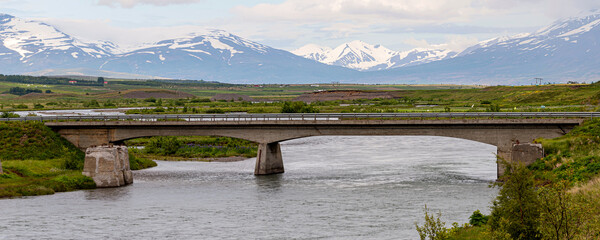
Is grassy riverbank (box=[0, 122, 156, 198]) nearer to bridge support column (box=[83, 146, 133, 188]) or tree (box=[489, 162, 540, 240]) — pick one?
bridge support column (box=[83, 146, 133, 188])

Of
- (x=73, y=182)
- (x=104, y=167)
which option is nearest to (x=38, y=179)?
(x=73, y=182)

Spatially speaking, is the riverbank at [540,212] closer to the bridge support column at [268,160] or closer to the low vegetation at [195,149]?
the bridge support column at [268,160]

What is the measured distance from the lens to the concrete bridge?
70.0 metres

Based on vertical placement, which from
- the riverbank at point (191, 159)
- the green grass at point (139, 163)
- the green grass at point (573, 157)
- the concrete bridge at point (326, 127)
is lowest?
the riverbank at point (191, 159)

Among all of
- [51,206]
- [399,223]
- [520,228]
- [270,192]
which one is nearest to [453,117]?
[270,192]

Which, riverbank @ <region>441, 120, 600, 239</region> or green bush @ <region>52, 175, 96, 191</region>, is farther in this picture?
green bush @ <region>52, 175, 96, 191</region>

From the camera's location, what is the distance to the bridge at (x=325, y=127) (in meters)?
69.9

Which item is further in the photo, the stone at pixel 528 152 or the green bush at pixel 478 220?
the stone at pixel 528 152

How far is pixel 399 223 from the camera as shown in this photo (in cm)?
4975

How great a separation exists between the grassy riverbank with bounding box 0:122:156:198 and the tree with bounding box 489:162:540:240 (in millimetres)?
43756

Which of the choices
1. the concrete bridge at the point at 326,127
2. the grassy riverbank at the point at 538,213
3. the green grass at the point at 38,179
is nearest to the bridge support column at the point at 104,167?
the green grass at the point at 38,179

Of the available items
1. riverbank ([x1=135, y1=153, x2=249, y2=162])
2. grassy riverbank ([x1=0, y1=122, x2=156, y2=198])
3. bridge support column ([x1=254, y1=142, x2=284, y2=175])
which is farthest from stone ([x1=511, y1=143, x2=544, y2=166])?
riverbank ([x1=135, y1=153, x2=249, y2=162])

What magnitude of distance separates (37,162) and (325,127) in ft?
93.2

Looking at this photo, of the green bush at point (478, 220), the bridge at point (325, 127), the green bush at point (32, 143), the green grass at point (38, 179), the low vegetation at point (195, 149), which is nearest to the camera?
the green bush at point (478, 220)
